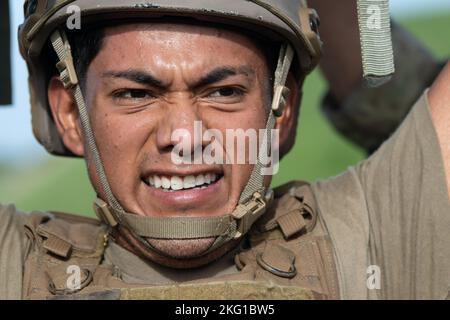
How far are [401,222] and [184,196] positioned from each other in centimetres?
78

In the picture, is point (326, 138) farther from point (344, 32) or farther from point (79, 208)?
point (344, 32)

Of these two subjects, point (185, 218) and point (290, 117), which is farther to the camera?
point (290, 117)

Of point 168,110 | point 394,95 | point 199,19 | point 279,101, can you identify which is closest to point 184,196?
point 168,110

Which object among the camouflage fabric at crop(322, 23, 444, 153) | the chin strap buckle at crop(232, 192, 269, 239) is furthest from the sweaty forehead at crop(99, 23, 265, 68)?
the camouflage fabric at crop(322, 23, 444, 153)

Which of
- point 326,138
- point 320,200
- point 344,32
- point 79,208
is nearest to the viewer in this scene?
point 320,200

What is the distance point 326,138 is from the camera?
10.9m

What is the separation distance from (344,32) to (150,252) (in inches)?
91.4

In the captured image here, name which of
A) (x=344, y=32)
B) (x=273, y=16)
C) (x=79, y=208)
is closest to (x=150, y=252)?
(x=273, y=16)

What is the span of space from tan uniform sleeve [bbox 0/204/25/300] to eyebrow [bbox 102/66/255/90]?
2.21ft

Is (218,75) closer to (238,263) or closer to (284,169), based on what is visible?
(238,263)

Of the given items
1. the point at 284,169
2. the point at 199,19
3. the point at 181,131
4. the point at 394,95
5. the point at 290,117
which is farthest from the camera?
the point at 284,169

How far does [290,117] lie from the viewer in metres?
4.38

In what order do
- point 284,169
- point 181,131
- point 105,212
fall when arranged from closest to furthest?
point 181,131
point 105,212
point 284,169

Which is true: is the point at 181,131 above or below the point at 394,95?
below
